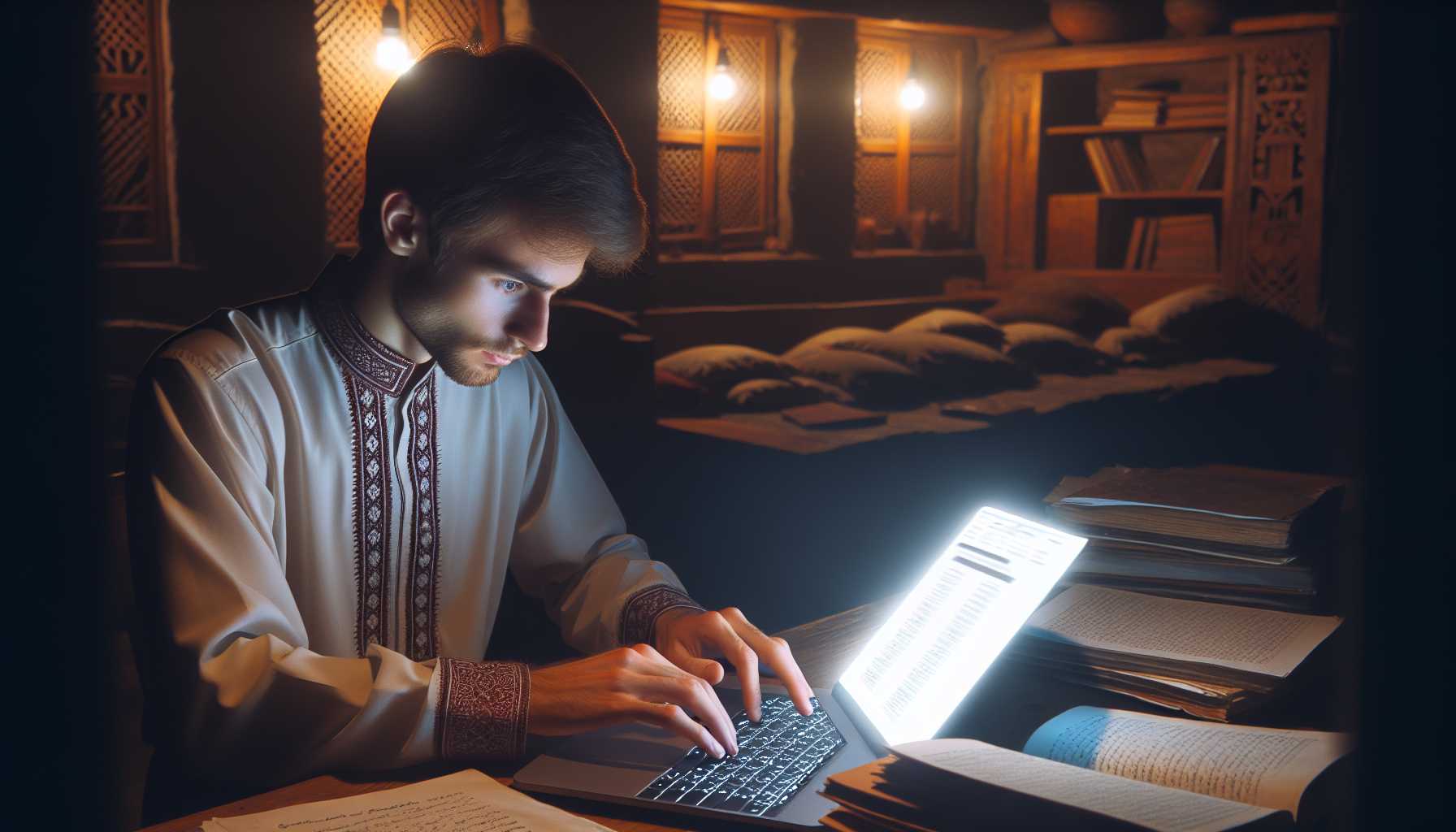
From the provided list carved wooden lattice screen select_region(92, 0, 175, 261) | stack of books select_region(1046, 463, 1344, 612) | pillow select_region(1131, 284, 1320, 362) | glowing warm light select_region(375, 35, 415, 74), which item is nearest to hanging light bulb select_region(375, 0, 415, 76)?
glowing warm light select_region(375, 35, 415, 74)

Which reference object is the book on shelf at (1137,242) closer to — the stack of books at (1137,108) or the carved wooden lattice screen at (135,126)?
the stack of books at (1137,108)

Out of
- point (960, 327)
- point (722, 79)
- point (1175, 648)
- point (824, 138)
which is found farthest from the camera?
point (824, 138)

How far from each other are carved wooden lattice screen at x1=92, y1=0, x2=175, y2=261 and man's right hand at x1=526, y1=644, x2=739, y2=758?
13.0ft

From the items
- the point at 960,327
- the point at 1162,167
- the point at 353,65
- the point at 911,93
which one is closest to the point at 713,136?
the point at 911,93

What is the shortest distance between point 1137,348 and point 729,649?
431 centimetres

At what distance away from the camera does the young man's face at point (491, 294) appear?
1527 mm

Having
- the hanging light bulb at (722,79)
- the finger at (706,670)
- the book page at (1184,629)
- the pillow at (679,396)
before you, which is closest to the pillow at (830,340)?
the pillow at (679,396)

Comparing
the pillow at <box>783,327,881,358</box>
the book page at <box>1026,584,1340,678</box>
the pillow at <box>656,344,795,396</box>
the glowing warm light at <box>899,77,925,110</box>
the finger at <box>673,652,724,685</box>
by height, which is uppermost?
the glowing warm light at <box>899,77,925,110</box>

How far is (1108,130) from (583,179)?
6015 millimetres

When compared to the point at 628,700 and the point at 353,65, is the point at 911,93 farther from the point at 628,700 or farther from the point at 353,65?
the point at 628,700

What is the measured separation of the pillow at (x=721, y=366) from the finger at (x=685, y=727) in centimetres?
270

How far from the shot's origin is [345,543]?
1.69 m

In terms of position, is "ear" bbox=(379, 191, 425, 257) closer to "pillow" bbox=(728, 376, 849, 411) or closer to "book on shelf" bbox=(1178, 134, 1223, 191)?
"pillow" bbox=(728, 376, 849, 411)

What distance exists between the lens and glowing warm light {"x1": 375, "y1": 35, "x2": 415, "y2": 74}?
459cm
